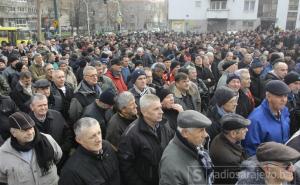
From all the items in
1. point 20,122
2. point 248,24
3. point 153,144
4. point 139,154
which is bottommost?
point 139,154

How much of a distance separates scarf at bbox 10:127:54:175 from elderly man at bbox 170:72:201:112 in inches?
101

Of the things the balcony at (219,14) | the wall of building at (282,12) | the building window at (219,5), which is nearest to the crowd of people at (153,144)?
the balcony at (219,14)

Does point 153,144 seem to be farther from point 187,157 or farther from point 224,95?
point 224,95

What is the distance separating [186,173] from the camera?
9.97 feet

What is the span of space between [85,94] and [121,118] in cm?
173

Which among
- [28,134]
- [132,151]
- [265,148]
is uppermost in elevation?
[265,148]

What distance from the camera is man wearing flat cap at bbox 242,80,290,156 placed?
401cm

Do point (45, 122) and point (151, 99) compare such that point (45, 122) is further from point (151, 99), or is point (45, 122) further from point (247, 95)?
point (247, 95)

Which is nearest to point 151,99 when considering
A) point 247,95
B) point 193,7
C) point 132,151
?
point 132,151

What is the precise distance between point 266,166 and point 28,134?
2.47 metres

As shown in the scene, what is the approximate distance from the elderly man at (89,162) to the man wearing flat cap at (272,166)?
149 centimetres

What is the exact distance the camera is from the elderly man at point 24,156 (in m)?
3.45

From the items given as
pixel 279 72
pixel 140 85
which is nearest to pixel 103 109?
pixel 140 85

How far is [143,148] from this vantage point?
3.65 metres
